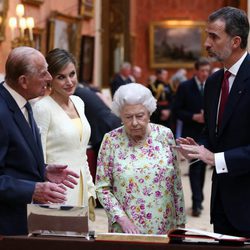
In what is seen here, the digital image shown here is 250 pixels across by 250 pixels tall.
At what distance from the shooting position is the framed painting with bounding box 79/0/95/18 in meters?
17.2

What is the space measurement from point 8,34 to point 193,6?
19.8 metres

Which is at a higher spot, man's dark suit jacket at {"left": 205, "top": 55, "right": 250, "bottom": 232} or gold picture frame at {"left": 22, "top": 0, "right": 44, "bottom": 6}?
gold picture frame at {"left": 22, "top": 0, "right": 44, "bottom": 6}

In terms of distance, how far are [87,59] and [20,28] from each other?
5.94 meters

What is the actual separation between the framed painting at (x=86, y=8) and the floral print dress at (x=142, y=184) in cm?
1191

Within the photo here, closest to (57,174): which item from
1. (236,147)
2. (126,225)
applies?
(126,225)

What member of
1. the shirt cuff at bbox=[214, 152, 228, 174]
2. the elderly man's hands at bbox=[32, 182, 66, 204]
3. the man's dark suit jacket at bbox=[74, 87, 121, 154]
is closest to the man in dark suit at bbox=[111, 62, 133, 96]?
the man's dark suit jacket at bbox=[74, 87, 121, 154]

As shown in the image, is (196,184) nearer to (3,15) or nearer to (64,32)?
(3,15)

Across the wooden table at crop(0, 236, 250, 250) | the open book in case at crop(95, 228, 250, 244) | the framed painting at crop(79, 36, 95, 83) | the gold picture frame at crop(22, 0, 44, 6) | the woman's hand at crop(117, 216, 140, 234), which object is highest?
the gold picture frame at crop(22, 0, 44, 6)

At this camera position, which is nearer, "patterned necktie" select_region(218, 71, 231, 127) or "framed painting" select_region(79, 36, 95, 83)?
"patterned necktie" select_region(218, 71, 231, 127)

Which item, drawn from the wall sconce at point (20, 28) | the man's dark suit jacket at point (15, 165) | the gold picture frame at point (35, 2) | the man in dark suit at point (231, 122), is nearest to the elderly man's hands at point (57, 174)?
the man's dark suit jacket at point (15, 165)

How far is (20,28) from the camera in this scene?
39.0ft

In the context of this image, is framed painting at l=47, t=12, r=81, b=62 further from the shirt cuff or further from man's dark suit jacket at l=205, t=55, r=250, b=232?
the shirt cuff

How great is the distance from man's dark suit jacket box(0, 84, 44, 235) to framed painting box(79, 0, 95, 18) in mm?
12568

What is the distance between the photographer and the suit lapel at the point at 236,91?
516 centimetres
